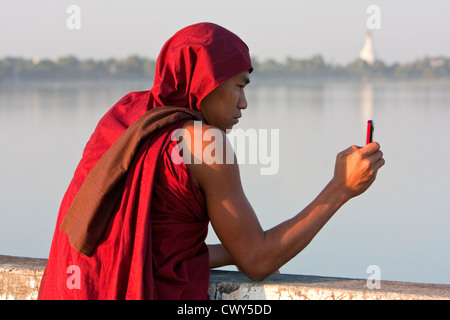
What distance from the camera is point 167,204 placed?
1651 mm

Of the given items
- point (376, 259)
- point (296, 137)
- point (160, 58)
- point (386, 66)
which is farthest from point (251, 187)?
point (386, 66)

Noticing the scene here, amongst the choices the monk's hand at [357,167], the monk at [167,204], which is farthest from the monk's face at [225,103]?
the monk's hand at [357,167]

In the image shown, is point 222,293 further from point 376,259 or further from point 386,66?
point 386,66

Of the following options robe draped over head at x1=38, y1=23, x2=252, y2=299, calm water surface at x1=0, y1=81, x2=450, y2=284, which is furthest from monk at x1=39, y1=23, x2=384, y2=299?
calm water surface at x1=0, y1=81, x2=450, y2=284

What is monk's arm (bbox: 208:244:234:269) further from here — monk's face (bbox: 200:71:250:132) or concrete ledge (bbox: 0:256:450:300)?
monk's face (bbox: 200:71:250:132)

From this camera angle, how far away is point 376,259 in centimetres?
475

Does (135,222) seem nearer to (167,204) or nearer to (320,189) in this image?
(167,204)

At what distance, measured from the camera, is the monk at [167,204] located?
1624mm

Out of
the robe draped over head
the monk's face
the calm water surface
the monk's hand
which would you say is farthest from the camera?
the calm water surface

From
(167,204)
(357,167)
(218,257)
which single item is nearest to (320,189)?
(218,257)

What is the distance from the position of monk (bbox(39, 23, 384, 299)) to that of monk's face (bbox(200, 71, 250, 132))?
4cm

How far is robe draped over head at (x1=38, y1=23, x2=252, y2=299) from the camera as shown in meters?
1.61

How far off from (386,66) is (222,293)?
123 ft

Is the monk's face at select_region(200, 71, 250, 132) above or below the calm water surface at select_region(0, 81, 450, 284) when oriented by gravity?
above
